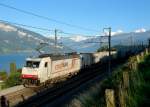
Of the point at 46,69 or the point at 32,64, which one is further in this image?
the point at 32,64

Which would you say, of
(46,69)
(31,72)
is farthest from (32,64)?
(46,69)

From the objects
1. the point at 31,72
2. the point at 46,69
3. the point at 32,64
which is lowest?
the point at 31,72

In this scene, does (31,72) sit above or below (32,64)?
below

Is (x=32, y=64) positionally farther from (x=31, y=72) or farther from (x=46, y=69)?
(x=46, y=69)

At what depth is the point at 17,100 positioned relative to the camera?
3136cm

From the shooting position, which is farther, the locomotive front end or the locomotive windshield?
the locomotive windshield

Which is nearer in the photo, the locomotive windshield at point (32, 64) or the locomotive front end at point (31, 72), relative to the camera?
the locomotive front end at point (31, 72)

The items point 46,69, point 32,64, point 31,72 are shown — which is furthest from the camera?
point 32,64

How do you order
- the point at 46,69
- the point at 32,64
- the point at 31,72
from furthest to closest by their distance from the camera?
the point at 32,64 < the point at 31,72 < the point at 46,69

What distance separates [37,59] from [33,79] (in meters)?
2.42

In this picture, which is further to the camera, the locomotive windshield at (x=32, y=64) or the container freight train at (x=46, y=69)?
the locomotive windshield at (x=32, y=64)

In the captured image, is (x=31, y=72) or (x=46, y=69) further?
(x=31, y=72)

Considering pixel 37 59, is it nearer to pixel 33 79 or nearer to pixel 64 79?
pixel 33 79

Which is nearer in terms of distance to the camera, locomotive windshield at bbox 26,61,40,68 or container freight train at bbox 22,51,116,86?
container freight train at bbox 22,51,116,86
